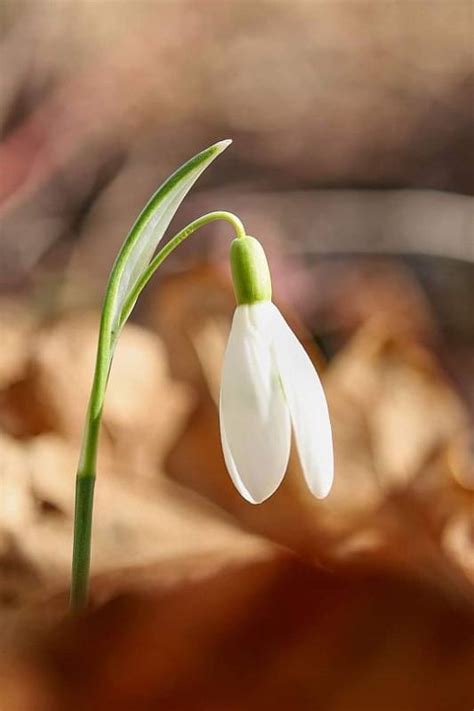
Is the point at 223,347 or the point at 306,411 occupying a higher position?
the point at 223,347

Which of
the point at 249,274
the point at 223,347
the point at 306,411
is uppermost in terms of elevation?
the point at 223,347

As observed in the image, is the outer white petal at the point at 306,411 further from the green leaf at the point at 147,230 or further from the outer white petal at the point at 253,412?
the green leaf at the point at 147,230

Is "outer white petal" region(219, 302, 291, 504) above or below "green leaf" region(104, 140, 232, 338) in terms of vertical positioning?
below

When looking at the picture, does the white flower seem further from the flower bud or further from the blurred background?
the blurred background

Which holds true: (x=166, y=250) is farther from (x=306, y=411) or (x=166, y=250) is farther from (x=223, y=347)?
(x=223, y=347)

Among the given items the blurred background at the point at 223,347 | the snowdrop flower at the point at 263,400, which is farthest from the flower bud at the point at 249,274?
the blurred background at the point at 223,347

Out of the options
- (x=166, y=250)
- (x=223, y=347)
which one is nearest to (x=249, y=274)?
(x=166, y=250)

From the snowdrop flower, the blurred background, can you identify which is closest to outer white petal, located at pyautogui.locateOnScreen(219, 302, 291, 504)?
the snowdrop flower
